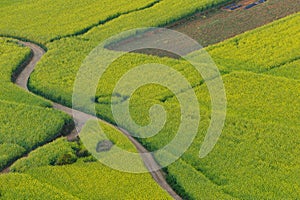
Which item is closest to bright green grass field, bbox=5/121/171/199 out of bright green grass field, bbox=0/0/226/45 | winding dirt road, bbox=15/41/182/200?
winding dirt road, bbox=15/41/182/200

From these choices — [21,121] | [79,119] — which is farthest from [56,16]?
[79,119]

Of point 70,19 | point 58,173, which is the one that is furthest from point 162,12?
point 58,173

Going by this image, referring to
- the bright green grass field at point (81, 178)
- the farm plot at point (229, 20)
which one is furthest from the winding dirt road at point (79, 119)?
the farm plot at point (229, 20)

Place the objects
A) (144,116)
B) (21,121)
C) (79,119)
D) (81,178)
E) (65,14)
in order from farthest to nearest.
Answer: (65,14) → (79,119) → (21,121) → (144,116) → (81,178)

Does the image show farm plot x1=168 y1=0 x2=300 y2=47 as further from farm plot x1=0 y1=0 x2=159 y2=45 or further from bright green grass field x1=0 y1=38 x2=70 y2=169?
bright green grass field x1=0 y1=38 x2=70 y2=169

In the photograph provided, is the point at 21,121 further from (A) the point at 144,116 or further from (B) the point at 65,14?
(B) the point at 65,14

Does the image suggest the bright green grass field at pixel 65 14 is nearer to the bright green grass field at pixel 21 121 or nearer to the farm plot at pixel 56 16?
the farm plot at pixel 56 16
